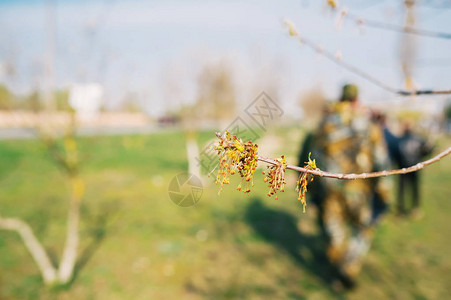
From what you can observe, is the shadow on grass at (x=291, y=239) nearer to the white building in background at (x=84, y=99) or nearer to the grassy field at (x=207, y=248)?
the grassy field at (x=207, y=248)

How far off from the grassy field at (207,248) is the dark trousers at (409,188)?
57 cm

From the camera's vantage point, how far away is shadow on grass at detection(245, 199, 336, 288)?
210 inches

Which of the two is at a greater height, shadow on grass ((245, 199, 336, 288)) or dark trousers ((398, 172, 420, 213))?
dark trousers ((398, 172, 420, 213))

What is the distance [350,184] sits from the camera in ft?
14.9

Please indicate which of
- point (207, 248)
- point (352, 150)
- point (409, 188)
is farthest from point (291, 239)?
point (409, 188)

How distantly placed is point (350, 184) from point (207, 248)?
298 centimetres

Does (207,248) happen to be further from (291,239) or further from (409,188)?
(409,188)

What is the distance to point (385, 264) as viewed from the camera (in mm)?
5402

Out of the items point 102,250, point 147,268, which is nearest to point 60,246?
point 102,250

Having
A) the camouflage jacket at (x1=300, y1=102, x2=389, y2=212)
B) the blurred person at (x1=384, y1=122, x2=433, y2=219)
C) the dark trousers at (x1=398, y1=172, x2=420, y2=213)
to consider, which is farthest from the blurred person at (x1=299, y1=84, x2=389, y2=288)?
the dark trousers at (x1=398, y1=172, x2=420, y2=213)

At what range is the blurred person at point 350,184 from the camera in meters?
4.50

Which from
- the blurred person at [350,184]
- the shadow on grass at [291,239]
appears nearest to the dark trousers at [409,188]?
the shadow on grass at [291,239]

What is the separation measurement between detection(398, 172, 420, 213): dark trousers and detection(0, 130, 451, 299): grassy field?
566mm

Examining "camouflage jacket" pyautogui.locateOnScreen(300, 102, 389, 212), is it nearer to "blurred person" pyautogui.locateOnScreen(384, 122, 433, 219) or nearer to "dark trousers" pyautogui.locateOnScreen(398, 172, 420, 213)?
"blurred person" pyautogui.locateOnScreen(384, 122, 433, 219)
